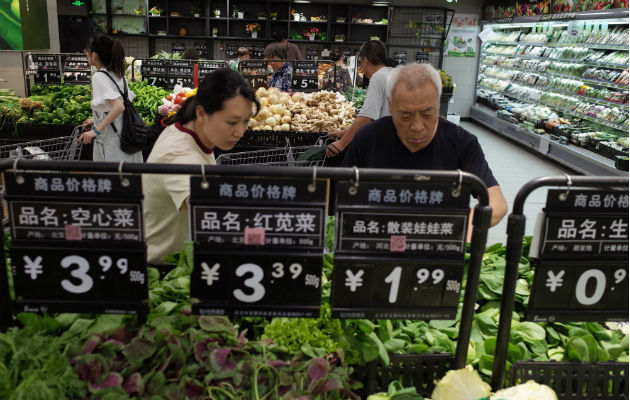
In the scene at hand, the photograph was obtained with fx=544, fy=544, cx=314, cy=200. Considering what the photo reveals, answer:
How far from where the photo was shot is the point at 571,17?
351 inches

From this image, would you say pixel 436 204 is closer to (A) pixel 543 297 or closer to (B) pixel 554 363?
(A) pixel 543 297

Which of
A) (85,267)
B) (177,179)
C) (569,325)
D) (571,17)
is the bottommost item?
(569,325)

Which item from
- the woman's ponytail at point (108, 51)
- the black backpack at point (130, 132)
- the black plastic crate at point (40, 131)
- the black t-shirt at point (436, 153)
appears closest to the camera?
the black t-shirt at point (436, 153)

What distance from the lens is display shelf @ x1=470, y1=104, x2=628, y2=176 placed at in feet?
24.5

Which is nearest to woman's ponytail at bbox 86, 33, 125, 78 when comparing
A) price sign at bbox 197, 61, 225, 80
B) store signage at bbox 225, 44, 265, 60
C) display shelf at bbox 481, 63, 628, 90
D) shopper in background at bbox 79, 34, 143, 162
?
shopper in background at bbox 79, 34, 143, 162

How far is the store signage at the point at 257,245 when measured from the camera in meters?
1.26

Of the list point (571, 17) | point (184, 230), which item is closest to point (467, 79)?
point (571, 17)

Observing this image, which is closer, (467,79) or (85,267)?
(85,267)

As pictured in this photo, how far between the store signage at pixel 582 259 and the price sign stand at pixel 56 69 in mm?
6814

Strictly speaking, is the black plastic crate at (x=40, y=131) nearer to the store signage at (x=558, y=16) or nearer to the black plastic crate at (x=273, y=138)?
the black plastic crate at (x=273, y=138)

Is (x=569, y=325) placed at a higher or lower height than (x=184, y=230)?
lower

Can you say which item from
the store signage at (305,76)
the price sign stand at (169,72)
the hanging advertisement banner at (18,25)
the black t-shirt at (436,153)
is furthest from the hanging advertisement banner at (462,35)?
the black t-shirt at (436,153)

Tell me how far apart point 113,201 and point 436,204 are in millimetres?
754

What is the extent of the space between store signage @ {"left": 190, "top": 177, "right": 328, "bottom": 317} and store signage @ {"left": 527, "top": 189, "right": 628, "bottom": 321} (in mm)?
551
